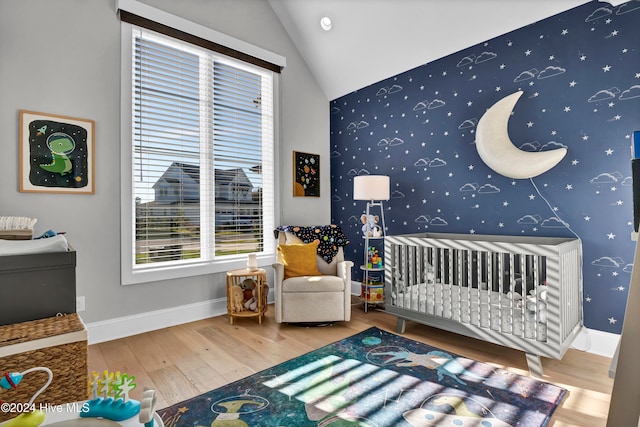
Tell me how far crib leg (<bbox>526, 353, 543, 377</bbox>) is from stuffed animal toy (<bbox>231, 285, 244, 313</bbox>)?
226cm

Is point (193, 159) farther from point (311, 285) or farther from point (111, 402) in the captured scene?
point (111, 402)

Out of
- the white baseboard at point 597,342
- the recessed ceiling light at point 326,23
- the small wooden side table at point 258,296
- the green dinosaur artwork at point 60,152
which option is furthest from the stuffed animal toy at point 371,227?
the green dinosaur artwork at point 60,152

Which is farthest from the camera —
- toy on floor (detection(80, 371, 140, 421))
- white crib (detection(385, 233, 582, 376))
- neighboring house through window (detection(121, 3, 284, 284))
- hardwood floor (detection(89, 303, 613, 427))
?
neighboring house through window (detection(121, 3, 284, 284))

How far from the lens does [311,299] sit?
2887mm

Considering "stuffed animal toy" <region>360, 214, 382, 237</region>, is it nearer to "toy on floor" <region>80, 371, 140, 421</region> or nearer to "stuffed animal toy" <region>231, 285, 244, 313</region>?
"stuffed animal toy" <region>231, 285, 244, 313</region>

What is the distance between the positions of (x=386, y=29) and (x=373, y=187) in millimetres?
1518

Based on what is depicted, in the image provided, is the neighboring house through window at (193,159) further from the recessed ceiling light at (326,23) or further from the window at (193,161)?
the recessed ceiling light at (326,23)

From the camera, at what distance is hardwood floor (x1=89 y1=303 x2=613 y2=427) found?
6.15 ft

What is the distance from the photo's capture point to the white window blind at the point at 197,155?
2887 millimetres

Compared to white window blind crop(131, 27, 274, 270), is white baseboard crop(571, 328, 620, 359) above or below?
below

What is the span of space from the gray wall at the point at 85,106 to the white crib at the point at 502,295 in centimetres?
181

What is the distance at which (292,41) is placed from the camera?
12.8 feet

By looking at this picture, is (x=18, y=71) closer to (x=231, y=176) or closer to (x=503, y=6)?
(x=231, y=176)

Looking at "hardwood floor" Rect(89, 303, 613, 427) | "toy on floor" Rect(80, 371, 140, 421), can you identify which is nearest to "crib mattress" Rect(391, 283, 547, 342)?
"hardwood floor" Rect(89, 303, 613, 427)
